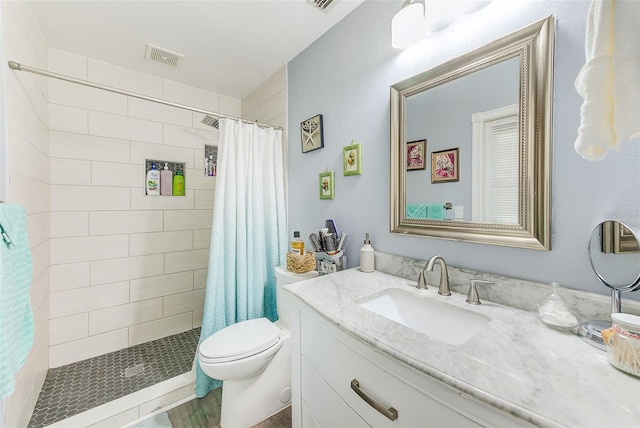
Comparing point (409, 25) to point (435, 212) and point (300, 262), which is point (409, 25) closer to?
point (435, 212)

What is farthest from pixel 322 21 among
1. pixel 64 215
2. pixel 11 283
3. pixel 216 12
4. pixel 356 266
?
pixel 64 215

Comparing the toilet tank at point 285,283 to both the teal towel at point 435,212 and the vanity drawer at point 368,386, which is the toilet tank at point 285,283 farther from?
the teal towel at point 435,212

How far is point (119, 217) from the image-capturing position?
207 centimetres

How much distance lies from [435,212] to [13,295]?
1656mm

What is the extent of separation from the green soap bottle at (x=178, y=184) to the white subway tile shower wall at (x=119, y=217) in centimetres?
6

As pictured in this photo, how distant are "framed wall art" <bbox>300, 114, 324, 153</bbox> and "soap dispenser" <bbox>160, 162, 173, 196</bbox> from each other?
4.40ft

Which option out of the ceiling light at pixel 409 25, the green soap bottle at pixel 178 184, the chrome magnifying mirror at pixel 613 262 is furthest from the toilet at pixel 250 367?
the green soap bottle at pixel 178 184

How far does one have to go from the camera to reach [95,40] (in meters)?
1.74

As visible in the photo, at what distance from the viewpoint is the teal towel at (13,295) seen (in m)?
0.84

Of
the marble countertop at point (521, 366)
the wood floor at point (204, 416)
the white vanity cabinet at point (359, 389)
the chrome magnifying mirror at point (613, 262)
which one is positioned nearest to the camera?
the marble countertop at point (521, 366)

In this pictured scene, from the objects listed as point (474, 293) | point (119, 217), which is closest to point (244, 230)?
point (119, 217)

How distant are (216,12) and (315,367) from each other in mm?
1962

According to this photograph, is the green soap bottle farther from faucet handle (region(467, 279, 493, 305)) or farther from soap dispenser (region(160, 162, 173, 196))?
faucet handle (region(467, 279, 493, 305))

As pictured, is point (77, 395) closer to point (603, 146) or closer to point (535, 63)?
point (603, 146)
